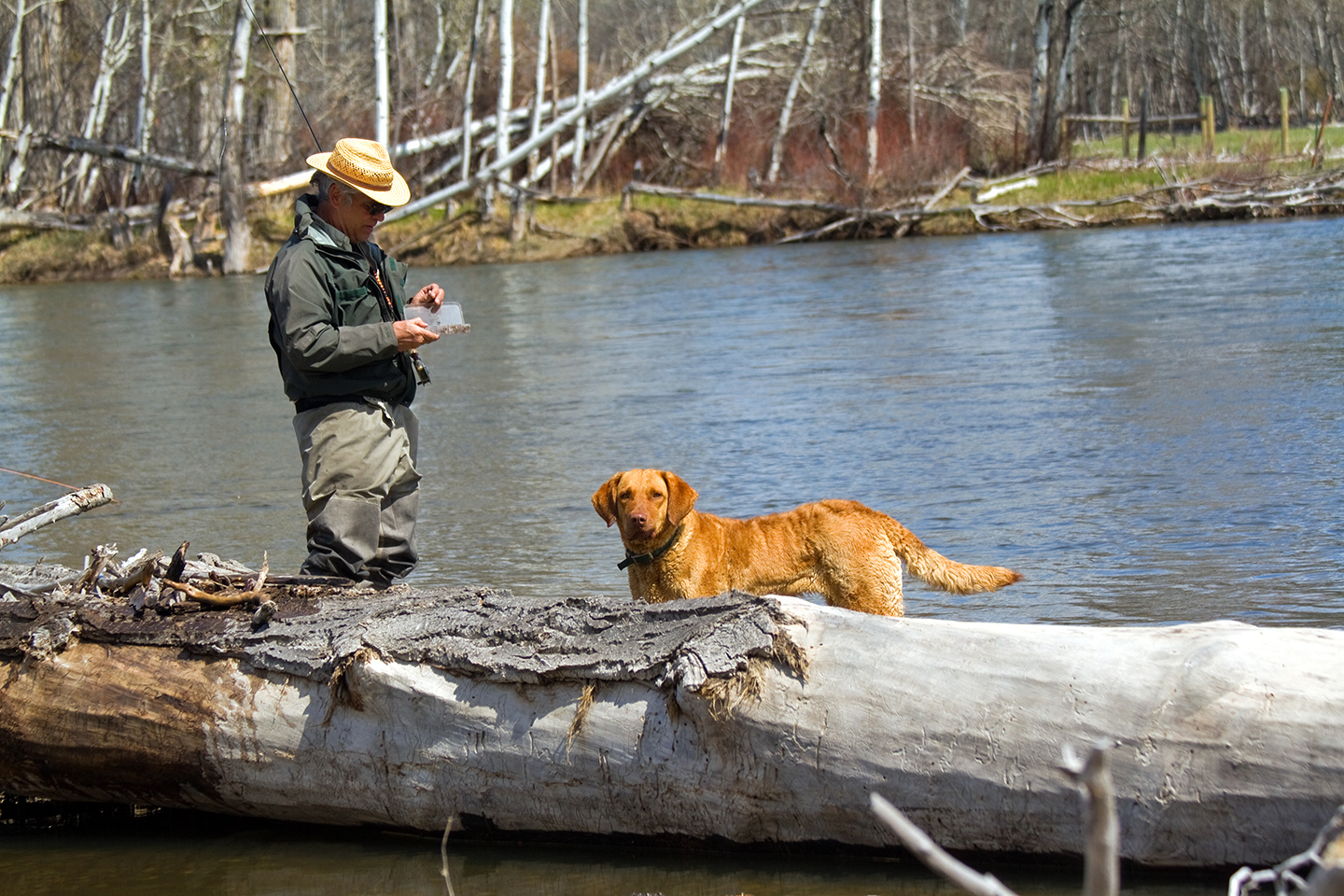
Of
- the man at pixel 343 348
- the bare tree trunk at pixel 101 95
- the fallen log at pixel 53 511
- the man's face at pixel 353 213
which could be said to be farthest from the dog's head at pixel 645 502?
the bare tree trunk at pixel 101 95

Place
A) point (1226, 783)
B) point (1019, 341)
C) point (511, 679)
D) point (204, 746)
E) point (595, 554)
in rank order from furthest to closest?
point (1019, 341) → point (595, 554) → point (204, 746) → point (511, 679) → point (1226, 783)

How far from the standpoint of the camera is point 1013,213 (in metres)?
30.2

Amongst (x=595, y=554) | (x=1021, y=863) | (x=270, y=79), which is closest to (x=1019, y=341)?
(x=595, y=554)

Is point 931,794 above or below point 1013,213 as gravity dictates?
below

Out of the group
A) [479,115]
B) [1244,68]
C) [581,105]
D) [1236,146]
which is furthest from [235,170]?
[1244,68]

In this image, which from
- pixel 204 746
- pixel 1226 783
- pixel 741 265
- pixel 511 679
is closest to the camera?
pixel 1226 783

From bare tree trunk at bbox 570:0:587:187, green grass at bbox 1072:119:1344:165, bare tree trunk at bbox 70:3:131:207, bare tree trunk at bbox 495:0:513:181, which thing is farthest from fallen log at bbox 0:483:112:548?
bare tree trunk at bbox 70:3:131:207

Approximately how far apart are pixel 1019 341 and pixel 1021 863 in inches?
480

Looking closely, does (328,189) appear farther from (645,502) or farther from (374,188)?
(645,502)

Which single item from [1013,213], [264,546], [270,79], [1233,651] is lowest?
[264,546]

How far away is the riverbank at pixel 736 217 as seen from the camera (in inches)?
1120

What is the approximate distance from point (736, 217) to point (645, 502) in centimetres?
2740

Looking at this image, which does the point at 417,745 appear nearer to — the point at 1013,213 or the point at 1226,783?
the point at 1226,783

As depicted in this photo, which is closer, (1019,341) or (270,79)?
(1019,341)
